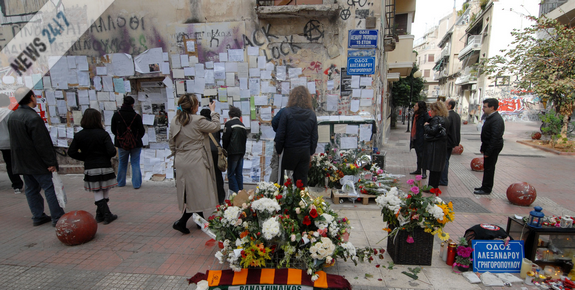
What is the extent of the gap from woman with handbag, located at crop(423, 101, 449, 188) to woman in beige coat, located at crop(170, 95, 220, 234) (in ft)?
13.3

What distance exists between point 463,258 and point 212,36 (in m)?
5.96

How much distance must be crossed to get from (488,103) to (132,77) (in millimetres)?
7460

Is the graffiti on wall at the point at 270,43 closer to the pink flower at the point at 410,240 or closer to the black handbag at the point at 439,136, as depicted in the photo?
the black handbag at the point at 439,136

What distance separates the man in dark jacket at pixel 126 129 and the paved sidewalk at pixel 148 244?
0.32 m

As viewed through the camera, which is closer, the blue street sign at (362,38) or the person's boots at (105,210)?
the person's boots at (105,210)

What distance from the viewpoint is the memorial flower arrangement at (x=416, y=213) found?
314cm

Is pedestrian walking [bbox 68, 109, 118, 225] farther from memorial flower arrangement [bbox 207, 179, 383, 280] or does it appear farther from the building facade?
the building facade

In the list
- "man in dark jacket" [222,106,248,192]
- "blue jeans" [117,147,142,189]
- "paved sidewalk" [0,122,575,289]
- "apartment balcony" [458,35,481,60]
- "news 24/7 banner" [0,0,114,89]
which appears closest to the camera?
"paved sidewalk" [0,122,575,289]

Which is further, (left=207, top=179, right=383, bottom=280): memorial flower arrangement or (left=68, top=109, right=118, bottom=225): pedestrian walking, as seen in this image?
(left=68, top=109, right=118, bottom=225): pedestrian walking

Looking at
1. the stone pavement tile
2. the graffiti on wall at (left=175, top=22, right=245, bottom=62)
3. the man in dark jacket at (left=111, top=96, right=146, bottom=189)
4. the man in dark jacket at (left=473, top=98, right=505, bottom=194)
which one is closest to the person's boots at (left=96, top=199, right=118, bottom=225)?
the man in dark jacket at (left=111, top=96, right=146, bottom=189)

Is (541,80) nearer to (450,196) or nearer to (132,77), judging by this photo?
(450,196)

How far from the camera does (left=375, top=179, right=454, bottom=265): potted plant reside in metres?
3.15

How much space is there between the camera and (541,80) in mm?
12570

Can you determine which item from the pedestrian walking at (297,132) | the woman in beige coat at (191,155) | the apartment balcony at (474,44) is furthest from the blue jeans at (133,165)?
the apartment balcony at (474,44)
